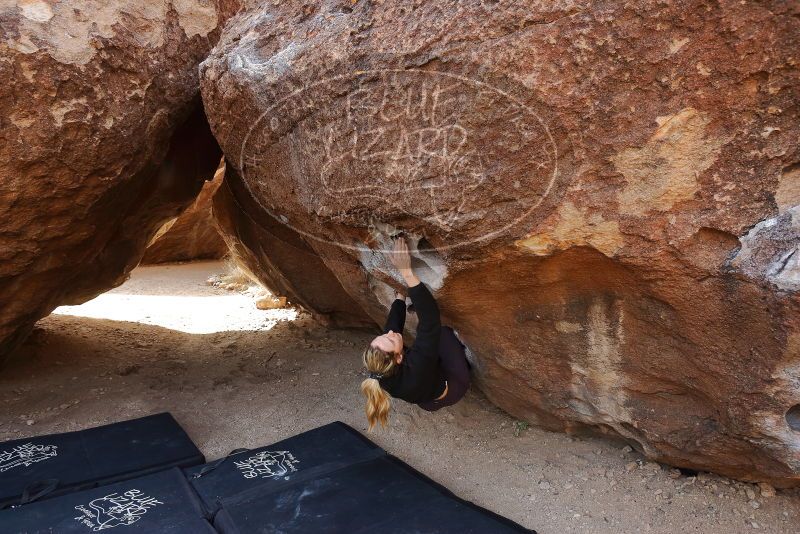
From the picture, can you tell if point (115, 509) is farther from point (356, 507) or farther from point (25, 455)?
point (356, 507)

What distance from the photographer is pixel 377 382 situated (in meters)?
2.42

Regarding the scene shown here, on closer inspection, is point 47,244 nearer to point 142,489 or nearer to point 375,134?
point 142,489

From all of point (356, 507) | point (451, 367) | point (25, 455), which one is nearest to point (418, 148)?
point (451, 367)

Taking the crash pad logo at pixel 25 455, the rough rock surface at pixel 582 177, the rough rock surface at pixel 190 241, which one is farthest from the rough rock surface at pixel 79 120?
the rough rock surface at pixel 190 241

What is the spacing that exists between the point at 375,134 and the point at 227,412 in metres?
1.95

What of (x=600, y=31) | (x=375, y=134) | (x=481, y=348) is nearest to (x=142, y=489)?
(x=481, y=348)

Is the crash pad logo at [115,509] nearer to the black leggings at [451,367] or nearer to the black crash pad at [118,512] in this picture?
the black crash pad at [118,512]

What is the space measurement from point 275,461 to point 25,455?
1148 millimetres

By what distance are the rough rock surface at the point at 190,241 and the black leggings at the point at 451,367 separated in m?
5.76

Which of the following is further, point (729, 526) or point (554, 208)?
point (729, 526)

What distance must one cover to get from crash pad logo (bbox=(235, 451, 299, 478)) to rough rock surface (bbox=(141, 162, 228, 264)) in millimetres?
5475

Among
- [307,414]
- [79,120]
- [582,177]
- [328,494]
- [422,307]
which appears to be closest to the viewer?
[582,177]

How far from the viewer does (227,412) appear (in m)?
3.36

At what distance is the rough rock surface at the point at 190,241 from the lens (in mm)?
8000
